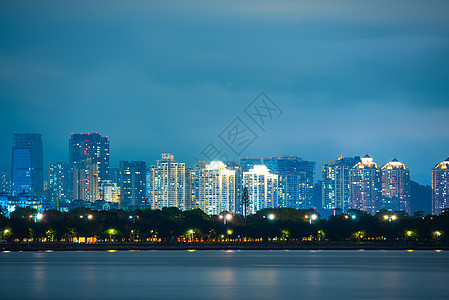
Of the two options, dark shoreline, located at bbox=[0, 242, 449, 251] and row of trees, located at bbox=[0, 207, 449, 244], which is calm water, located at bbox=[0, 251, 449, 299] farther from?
row of trees, located at bbox=[0, 207, 449, 244]

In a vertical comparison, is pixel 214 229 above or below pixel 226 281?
above

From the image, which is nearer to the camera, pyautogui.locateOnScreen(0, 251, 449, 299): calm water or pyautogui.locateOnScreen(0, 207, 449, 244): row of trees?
pyautogui.locateOnScreen(0, 251, 449, 299): calm water

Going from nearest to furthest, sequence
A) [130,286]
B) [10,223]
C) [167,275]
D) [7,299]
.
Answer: [7,299] < [130,286] < [167,275] < [10,223]

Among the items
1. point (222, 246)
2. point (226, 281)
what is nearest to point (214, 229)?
point (222, 246)

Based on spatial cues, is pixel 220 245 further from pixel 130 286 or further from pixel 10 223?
pixel 130 286

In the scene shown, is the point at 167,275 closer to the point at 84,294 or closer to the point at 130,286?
the point at 130,286

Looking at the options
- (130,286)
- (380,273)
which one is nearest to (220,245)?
(380,273)

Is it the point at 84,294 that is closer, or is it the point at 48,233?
the point at 84,294

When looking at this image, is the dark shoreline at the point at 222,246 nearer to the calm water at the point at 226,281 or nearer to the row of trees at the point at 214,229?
the row of trees at the point at 214,229

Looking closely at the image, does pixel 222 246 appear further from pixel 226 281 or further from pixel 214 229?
pixel 226 281

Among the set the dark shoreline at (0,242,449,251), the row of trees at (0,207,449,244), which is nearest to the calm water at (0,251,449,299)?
the dark shoreline at (0,242,449,251)

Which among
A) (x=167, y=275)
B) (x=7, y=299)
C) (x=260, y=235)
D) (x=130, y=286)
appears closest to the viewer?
(x=7, y=299)
